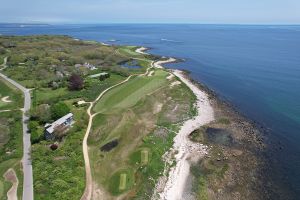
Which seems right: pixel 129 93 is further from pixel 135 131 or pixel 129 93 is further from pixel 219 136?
pixel 219 136

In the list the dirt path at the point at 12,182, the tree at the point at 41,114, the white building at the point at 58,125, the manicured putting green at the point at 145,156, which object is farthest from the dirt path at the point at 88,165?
the dirt path at the point at 12,182

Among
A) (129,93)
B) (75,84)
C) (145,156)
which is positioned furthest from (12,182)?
(75,84)

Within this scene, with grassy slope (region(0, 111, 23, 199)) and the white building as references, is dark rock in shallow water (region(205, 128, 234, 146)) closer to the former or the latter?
the white building

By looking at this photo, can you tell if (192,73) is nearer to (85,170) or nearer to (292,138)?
(292,138)

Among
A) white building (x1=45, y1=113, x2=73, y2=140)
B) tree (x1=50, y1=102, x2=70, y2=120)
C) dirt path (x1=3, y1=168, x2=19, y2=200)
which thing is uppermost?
tree (x1=50, y1=102, x2=70, y2=120)

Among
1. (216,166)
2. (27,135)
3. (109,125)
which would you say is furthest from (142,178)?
(27,135)

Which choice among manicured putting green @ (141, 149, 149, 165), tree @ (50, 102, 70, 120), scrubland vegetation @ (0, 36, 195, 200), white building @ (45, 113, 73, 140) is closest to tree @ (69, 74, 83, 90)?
scrubland vegetation @ (0, 36, 195, 200)

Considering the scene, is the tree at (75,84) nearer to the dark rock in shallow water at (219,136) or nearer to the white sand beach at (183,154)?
the white sand beach at (183,154)
